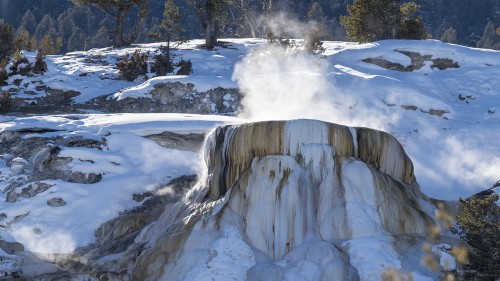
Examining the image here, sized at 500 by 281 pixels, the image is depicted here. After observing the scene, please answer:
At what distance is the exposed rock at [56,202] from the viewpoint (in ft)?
39.2

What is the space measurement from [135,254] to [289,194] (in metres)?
2.64

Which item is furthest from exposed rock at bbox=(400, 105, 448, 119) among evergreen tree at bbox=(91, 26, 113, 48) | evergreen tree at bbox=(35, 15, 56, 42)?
evergreen tree at bbox=(35, 15, 56, 42)

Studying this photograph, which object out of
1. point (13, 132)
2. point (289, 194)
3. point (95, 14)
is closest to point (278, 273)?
point (289, 194)

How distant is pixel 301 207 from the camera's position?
32.5ft

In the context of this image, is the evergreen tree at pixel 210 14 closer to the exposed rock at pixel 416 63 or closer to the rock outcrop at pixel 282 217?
the exposed rock at pixel 416 63

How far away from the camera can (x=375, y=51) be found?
886 inches

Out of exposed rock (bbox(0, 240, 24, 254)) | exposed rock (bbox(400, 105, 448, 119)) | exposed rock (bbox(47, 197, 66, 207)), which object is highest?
exposed rock (bbox(400, 105, 448, 119))

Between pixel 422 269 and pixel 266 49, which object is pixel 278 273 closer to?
pixel 422 269

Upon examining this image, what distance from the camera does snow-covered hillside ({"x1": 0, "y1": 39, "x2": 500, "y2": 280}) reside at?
10023 mm

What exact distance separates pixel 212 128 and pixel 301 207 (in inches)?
187

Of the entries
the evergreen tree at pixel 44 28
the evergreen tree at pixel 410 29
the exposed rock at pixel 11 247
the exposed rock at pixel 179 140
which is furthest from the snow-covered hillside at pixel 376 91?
the evergreen tree at pixel 44 28

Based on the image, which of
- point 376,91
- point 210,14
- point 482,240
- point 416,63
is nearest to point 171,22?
point 210,14

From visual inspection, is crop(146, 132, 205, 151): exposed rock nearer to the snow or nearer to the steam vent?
the snow

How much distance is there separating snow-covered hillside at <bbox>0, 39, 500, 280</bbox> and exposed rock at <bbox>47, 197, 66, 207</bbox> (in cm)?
3
